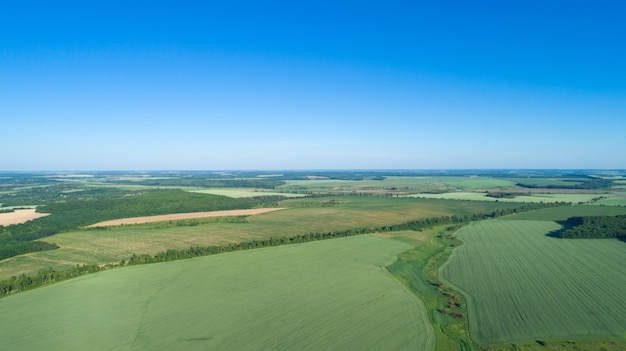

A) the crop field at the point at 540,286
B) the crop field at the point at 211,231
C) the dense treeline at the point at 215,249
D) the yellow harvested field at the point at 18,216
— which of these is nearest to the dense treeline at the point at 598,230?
the crop field at the point at 540,286

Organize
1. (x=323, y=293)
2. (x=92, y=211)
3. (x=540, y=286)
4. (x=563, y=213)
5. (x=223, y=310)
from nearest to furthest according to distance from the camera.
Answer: (x=223, y=310) < (x=323, y=293) < (x=540, y=286) < (x=563, y=213) < (x=92, y=211)

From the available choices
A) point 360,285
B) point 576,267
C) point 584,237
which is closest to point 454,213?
point 584,237

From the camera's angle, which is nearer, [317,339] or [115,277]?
[317,339]

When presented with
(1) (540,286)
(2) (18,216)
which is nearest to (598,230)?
(1) (540,286)

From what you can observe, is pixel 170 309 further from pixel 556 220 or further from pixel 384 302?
pixel 556 220

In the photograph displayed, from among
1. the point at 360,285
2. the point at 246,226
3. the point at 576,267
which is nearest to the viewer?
the point at 360,285

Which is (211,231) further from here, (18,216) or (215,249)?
(18,216)

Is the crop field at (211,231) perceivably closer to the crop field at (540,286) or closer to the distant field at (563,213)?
the distant field at (563,213)

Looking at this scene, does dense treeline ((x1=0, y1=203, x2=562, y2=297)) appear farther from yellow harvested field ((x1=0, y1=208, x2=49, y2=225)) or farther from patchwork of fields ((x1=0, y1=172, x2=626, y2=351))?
yellow harvested field ((x1=0, y1=208, x2=49, y2=225))
